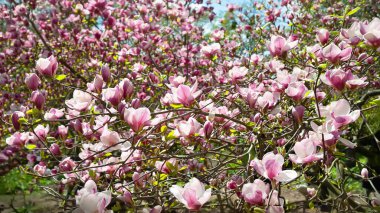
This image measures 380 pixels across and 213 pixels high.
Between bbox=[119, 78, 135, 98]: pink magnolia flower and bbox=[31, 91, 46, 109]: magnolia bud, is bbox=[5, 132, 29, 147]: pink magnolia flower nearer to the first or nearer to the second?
bbox=[31, 91, 46, 109]: magnolia bud

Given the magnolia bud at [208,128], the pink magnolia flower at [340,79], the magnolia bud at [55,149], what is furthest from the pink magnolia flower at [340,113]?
the magnolia bud at [55,149]

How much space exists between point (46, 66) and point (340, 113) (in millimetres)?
1264

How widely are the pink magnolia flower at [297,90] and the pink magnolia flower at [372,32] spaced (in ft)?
1.14

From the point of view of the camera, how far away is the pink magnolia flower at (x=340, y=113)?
4.35 ft

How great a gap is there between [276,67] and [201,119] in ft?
1.88

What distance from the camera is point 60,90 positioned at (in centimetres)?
512

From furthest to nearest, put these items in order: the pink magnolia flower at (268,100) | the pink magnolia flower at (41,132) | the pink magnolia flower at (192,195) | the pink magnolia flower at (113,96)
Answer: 1. the pink magnolia flower at (41,132)
2. the pink magnolia flower at (268,100)
3. the pink magnolia flower at (113,96)
4. the pink magnolia flower at (192,195)

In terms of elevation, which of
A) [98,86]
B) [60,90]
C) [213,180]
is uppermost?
[98,86]

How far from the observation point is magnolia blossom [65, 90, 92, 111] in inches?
64.6

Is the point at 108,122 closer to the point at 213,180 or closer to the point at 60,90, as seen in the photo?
the point at 213,180

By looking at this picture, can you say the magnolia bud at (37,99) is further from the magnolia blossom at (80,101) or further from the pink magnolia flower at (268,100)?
the pink magnolia flower at (268,100)

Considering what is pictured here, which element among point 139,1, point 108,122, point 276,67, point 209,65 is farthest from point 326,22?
point 108,122

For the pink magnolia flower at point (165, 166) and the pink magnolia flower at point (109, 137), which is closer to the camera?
the pink magnolia flower at point (109, 137)

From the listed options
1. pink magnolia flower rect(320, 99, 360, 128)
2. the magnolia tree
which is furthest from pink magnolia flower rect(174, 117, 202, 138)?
pink magnolia flower rect(320, 99, 360, 128)
